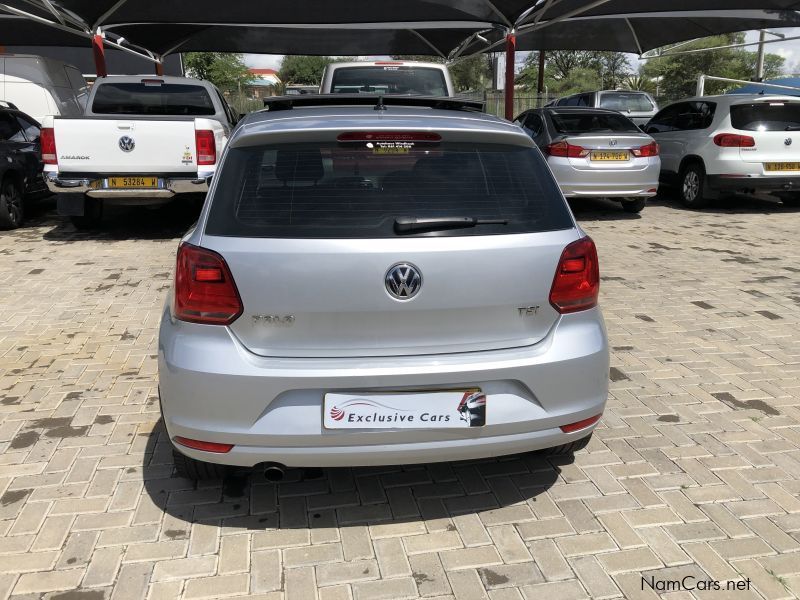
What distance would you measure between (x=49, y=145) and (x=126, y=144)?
873mm

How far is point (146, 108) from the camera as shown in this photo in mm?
9758

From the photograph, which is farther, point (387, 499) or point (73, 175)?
point (73, 175)

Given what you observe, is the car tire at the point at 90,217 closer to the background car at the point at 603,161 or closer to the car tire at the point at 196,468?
the background car at the point at 603,161

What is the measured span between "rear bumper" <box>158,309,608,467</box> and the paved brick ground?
A: 39 cm

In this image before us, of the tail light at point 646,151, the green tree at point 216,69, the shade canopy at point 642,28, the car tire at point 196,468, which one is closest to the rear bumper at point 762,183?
the tail light at point 646,151

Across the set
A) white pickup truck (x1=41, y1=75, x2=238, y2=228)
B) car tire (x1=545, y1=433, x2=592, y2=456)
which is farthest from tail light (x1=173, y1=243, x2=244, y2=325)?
white pickup truck (x1=41, y1=75, x2=238, y2=228)

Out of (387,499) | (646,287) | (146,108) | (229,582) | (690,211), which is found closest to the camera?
(229,582)

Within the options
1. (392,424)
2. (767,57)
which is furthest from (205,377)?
(767,57)

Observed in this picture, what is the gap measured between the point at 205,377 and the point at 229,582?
739 millimetres

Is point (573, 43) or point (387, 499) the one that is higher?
point (573, 43)

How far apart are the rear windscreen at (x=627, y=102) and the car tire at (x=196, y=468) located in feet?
52.0

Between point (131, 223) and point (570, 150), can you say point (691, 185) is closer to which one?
point (570, 150)

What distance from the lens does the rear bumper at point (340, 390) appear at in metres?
2.47

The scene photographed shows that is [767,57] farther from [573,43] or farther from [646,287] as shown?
[646,287]
